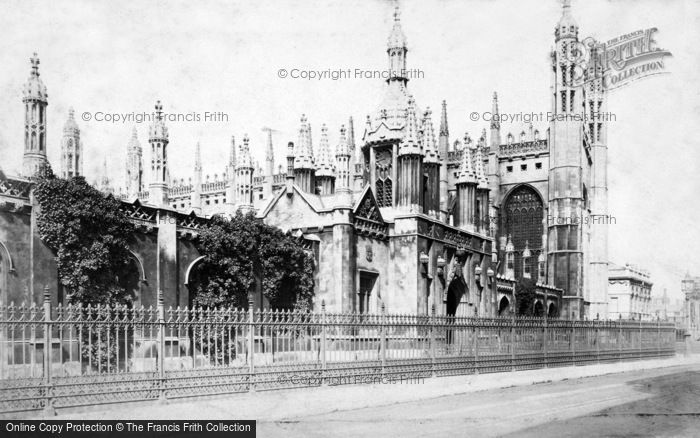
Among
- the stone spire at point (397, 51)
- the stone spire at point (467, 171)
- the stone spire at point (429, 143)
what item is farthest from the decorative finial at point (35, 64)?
the stone spire at point (467, 171)

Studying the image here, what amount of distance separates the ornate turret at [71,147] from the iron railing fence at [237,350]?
14.5m

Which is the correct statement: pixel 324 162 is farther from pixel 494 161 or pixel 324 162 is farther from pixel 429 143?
pixel 494 161

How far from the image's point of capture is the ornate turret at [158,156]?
23531 mm

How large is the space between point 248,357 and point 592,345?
17.4 metres

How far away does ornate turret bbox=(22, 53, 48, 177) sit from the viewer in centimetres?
1978

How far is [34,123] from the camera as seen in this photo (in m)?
19.8

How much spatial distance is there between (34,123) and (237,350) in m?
7.96

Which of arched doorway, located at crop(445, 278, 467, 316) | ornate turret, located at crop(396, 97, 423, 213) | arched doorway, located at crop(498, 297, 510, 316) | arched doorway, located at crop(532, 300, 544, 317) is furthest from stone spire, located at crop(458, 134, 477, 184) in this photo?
arched doorway, located at crop(532, 300, 544, 317)

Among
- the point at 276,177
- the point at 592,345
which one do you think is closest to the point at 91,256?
the point at 592,345

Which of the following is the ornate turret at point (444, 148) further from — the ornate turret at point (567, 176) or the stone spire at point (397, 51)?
the stone spire at point (397, 51)

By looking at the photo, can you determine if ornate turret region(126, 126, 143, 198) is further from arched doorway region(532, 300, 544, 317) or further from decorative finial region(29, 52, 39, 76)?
arched doorway region(532, 300, 544, 317)

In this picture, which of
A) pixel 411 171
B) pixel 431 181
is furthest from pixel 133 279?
pixel 431 181

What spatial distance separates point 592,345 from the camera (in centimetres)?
2952

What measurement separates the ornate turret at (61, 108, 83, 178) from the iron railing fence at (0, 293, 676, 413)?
1449cm
